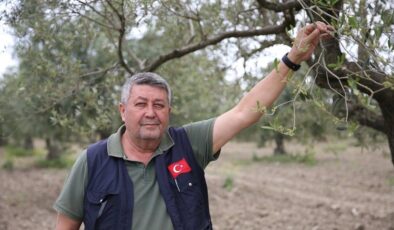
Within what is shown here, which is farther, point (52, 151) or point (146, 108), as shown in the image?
point (52, 151)

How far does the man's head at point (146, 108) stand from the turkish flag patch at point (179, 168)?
18 centimetres

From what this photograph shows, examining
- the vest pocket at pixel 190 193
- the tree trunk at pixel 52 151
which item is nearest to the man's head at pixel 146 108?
the vest pocket at pixel 190 193

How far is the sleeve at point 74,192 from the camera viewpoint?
104 inches

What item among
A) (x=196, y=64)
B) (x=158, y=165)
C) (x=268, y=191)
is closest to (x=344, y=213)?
(x=268, y=191)

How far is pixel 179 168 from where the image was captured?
8.70 feet

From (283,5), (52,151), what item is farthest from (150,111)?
(52,151)

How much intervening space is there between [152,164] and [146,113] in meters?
0.30

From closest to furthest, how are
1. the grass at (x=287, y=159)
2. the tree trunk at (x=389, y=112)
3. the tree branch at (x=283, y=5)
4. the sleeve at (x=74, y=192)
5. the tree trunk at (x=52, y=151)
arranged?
1. the sleeve at (x=74, y=192)
2. the tree branch at (x=283, y=5)
3. the tree trunk at (x=389, y=112)
4. the tree trunk at (x=52, y=151)
5. the grass at (x=287, y=159)

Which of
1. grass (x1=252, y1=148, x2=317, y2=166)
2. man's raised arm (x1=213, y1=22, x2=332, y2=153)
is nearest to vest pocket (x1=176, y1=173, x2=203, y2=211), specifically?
man's raised arm (x1=213, y1=22, x2=332, y2=153)

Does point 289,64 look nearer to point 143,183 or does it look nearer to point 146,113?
point 146,113

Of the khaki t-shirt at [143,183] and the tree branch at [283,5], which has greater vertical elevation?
the tree branch at [283,5]

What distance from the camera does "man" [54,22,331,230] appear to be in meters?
2.54

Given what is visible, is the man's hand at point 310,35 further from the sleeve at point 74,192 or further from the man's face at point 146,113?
the sleeve at point 74,192

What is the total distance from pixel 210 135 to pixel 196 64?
4.78 meters
